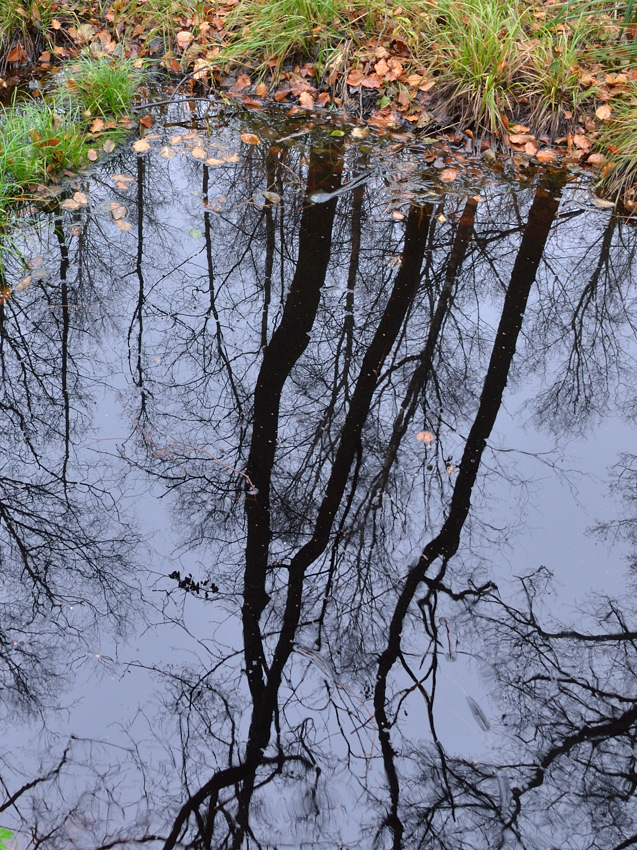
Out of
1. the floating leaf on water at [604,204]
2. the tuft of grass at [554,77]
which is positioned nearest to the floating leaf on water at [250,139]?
the tuft of grass at [554,77]

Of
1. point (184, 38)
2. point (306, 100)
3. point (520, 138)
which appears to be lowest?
point (520, 138)

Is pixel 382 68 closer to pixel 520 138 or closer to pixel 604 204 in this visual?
pixel 520 138

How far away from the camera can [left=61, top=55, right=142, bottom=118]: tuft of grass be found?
457 centimetres

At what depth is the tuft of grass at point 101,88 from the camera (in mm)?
4566

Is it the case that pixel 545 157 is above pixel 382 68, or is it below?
→ below

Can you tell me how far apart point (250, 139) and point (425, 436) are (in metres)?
2.92

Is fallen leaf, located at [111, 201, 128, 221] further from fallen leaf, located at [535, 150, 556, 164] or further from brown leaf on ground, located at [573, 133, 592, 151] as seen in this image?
brown leaf on ground, located at [573, 133, 592, 151]

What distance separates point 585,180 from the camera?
174 inches

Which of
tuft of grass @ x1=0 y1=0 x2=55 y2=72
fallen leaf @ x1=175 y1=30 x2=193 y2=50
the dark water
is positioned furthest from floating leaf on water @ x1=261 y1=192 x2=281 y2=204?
tuft of grass @ x1=0 y1=0 x2=55 y2=72

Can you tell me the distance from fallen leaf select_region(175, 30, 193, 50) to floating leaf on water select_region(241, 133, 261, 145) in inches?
44.3

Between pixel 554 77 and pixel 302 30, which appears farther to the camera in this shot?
pixel 302 30

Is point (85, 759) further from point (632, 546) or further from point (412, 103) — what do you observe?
point (412, 103)

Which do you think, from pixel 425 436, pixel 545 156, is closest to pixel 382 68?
pixel 545 156

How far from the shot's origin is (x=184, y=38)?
205 inches
